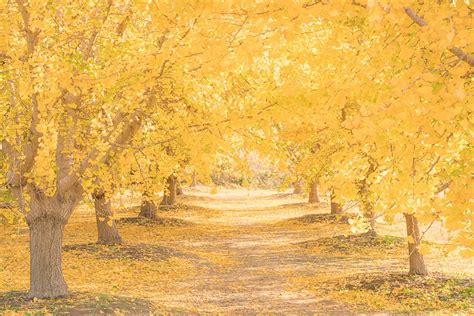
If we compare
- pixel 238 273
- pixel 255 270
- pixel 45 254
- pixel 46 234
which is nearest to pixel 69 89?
pixel 46 234

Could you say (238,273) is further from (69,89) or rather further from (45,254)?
(69,89)

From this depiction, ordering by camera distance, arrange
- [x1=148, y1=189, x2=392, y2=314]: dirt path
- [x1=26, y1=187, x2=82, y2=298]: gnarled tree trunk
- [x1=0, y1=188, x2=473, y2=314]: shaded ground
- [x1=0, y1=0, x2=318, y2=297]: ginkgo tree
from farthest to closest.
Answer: [x1=148, y1=189, x2=392, y2=314]: dirt path < [x1=0, y1=188, x2=473, y2=314]: shaded ground < [x1=26, y1=187, x2=82, y2=298]: gnarled tree trunk < [x1=0, y1=0, x2=318, y2=297]: ginkgo tree

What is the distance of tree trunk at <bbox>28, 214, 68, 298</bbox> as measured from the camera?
9.94 meters

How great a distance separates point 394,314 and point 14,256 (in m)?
11.8

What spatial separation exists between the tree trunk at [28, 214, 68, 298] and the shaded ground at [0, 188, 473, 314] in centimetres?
35

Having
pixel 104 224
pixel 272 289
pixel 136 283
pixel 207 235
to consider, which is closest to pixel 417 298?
pixel 272 289

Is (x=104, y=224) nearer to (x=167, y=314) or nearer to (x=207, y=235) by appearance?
(x=207, y=235)

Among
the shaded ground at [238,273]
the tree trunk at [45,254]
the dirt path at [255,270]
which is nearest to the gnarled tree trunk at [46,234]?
the tree trunk at [45,254]

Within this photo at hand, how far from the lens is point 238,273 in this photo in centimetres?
1577

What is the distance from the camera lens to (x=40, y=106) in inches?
328

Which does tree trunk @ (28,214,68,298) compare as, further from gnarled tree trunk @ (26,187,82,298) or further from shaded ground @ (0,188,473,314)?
shaded ground @ (0,188,473,314)

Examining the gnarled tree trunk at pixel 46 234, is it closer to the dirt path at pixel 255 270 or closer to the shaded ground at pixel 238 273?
the shaded ground at pixel 238 273

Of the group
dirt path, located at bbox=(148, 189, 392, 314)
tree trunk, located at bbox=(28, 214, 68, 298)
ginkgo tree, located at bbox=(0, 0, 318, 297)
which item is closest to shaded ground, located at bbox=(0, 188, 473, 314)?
dirt path, located at bbox=(148, 189, 392, 314)

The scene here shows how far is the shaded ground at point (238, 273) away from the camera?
443 inches
